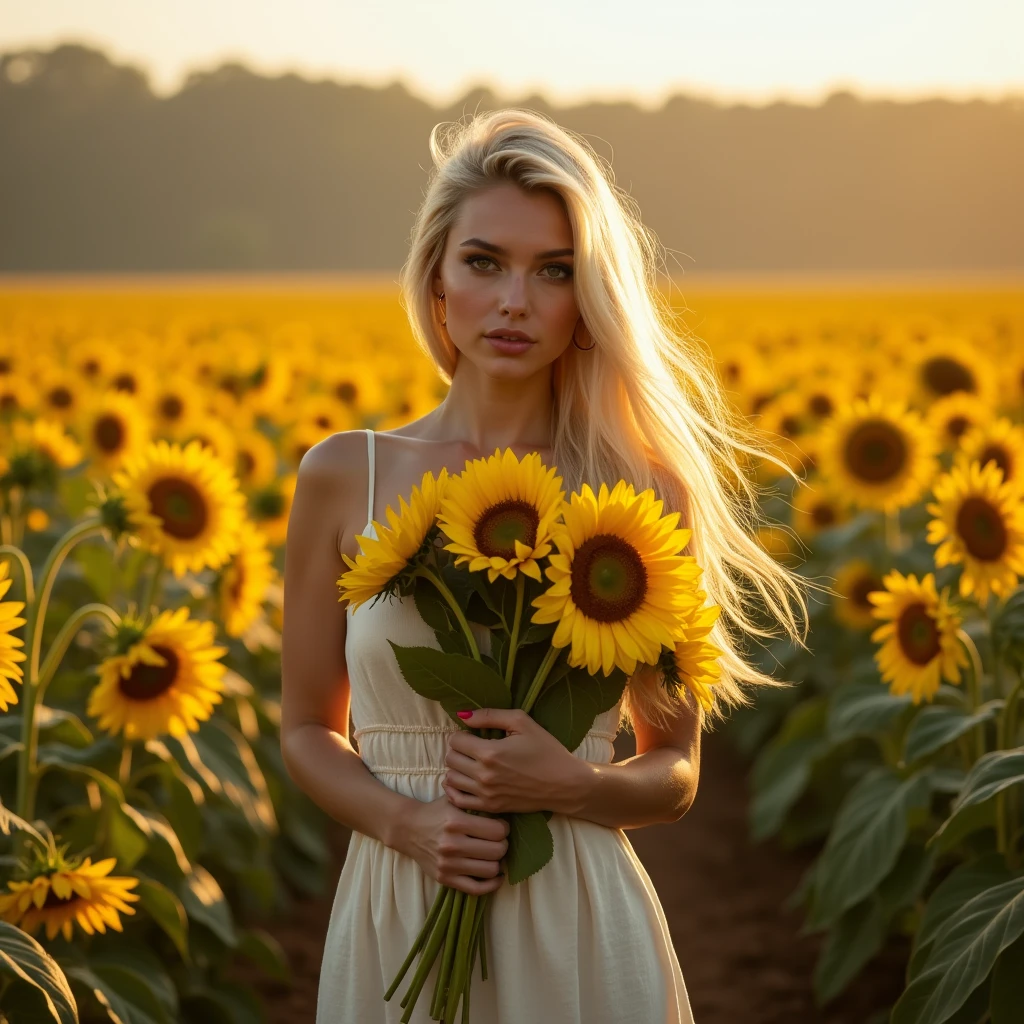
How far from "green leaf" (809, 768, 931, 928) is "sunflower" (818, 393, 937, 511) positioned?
2180 mm

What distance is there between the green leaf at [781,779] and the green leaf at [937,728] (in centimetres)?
156

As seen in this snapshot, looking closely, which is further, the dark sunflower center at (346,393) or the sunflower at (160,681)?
the dark sunflower center at (346,393)

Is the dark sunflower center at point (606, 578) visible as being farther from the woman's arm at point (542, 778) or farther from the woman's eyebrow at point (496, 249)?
the woman's eyebrow at point (496, 249)

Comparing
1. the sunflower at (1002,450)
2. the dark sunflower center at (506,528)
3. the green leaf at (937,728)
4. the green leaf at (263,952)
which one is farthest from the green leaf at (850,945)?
the dark sunflower center at (506,528)

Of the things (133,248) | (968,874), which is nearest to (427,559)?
(968,874)

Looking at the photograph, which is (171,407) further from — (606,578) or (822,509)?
(606,578)

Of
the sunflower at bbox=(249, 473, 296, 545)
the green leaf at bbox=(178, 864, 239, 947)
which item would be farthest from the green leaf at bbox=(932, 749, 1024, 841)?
the sunflower at bbox=(249, 473, 296, 545)

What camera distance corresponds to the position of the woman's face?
258 centimetres

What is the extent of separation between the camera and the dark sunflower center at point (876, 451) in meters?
6.11

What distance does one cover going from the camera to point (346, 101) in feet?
261

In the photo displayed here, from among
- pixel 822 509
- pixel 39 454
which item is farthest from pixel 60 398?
pixel 822 509

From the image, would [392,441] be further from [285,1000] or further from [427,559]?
[285,1000]

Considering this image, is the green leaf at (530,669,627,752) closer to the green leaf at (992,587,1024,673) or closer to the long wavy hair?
the long wavy hair

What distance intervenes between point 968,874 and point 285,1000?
2601 mm
